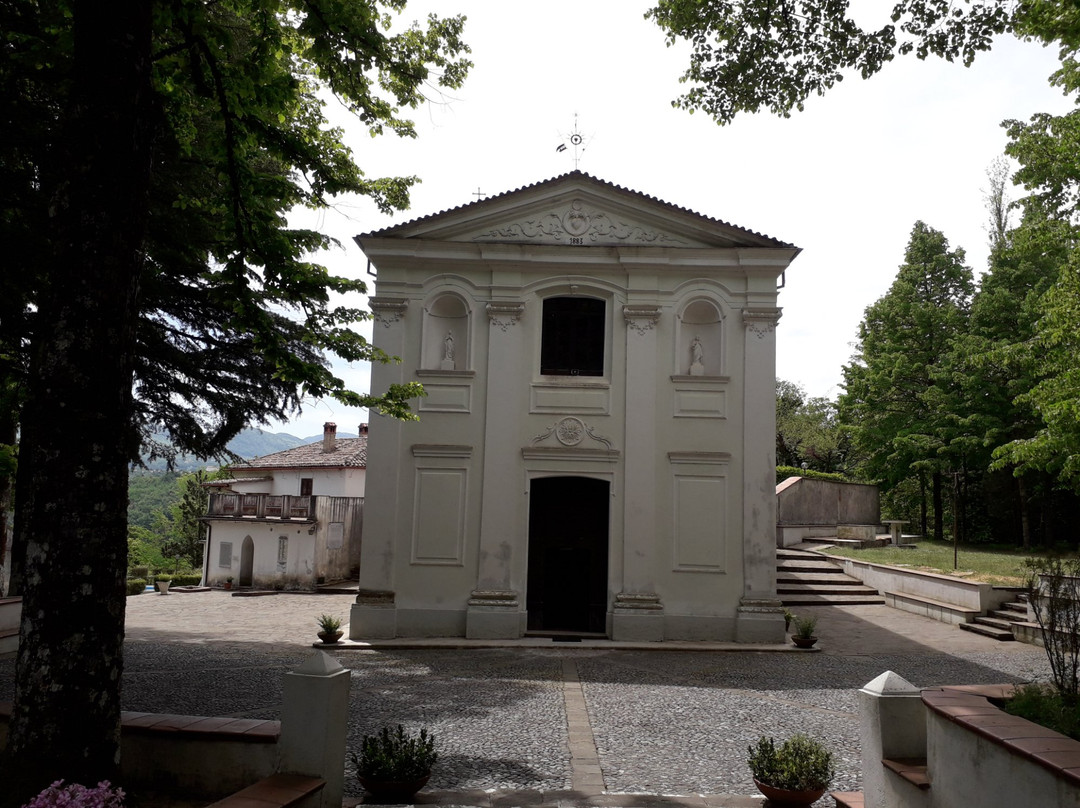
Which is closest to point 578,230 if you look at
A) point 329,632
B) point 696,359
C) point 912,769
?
point 696,359

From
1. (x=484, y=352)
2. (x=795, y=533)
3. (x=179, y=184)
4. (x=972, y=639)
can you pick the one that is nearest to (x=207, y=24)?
(x=179, y=184)

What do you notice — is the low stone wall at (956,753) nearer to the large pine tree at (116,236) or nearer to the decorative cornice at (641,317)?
the large pine tree at (116,236)

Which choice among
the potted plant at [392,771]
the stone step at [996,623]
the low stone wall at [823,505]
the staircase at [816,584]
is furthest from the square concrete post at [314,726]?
the low stone wall at [823,505]

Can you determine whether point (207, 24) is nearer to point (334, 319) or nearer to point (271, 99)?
point (271, 99)

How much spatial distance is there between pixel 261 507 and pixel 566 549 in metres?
17.7

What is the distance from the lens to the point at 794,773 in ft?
19.1

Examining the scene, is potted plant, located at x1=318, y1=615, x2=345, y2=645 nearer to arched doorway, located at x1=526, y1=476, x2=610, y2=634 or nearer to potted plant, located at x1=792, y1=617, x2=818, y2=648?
arched doorway, located at x1=526, y1=476, x2=610, y2=634

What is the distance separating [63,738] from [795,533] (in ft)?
78.3

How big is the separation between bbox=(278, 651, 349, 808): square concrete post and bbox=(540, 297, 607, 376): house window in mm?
11524

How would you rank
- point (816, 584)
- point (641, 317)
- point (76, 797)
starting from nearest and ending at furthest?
1. point (76, 797)
2. point (641, 317)
3. point (816, 584)

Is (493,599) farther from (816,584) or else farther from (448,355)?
(816,584)

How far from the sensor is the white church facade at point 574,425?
1541 cm

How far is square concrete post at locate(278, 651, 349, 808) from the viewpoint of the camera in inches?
205

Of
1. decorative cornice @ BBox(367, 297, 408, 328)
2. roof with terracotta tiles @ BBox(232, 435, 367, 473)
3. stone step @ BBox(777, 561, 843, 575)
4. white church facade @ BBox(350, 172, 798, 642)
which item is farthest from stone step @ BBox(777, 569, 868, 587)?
roof with terracotta tiles @ BBox(232, 435, 367, 473)
